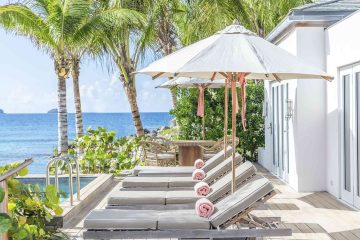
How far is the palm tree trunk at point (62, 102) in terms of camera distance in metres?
16.4

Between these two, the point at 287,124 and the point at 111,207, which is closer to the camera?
the point at 111,207

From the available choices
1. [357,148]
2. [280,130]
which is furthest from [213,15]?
[357,148]

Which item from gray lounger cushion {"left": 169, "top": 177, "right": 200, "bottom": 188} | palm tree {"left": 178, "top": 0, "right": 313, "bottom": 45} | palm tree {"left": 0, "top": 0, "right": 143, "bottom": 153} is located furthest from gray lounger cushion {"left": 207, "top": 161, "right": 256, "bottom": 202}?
palm tree {"left": 178, "top": 0, "right": 313, "bottom": 45}

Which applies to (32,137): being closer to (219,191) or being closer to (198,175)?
(198,175)

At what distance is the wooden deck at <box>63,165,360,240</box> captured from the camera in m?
6.91

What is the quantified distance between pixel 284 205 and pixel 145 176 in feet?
7.27

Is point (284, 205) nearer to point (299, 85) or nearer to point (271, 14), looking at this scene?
point (299, 85)

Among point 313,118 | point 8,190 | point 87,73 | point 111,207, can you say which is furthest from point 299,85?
point 87,73

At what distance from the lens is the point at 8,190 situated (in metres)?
3.27

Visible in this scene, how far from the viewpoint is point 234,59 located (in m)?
6.05

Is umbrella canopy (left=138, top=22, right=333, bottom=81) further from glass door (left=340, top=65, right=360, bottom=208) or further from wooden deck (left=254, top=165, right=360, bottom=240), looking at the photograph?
glass door (left=340, top=65, right=360, bottom=208)

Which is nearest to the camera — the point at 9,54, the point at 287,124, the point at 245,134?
the point at 287,124

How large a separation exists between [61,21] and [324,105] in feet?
26.1

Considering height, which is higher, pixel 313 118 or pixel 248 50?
pixel 248 50
